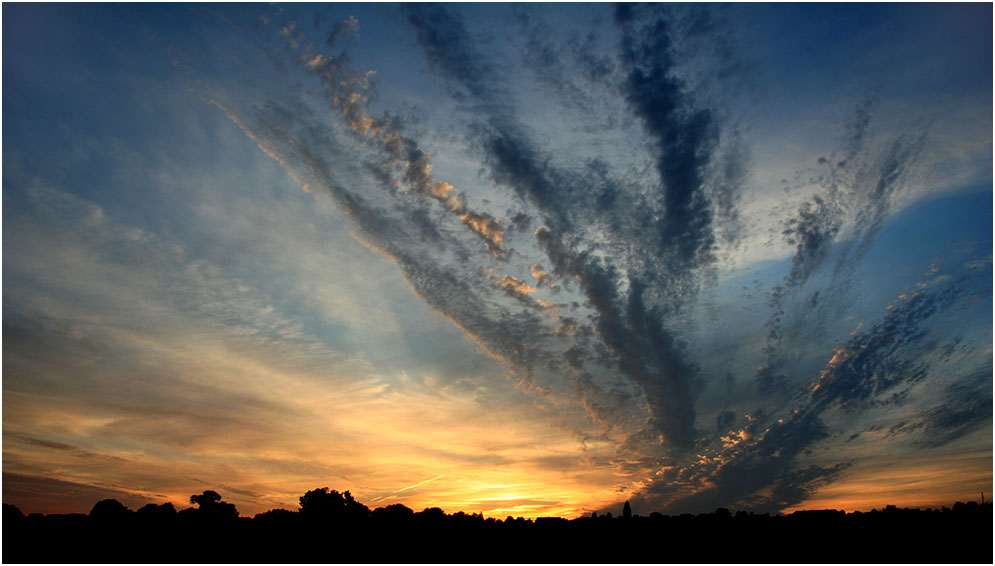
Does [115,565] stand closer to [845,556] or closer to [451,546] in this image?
[451,546]

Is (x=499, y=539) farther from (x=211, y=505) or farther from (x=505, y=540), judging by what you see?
(x=211, y=505)

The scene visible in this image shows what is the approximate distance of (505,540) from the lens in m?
112

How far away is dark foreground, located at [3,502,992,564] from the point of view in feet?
274

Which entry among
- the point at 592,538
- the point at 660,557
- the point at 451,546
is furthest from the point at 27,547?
the point at 660,557

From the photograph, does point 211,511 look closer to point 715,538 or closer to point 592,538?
point 592,538

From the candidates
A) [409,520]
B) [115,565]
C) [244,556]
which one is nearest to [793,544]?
[409,520]

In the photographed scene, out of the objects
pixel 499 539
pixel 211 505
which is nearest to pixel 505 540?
pixel 499 539

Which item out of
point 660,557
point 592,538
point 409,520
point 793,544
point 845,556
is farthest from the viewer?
point 409,520

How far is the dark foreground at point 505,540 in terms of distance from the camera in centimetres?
8362

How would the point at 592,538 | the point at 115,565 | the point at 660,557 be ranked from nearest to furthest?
the point at 115,565
the point at 660,557
the point at 592,538

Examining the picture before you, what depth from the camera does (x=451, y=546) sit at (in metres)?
111

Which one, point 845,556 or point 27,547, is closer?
point 27,547

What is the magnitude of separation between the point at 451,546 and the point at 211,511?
69.4 meters

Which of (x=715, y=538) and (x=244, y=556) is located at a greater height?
(x=715, y=538)
